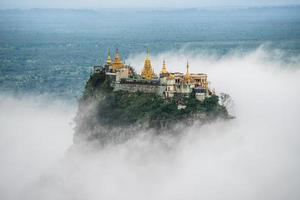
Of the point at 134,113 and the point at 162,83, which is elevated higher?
the point at 162,83

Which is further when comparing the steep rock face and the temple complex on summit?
the temple complex on summit

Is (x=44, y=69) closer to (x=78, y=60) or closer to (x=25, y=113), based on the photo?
(x=78, y=60)

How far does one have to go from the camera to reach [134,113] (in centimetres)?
4938

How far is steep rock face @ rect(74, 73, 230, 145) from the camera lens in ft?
157

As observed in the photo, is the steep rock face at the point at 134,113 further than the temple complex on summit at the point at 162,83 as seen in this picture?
No

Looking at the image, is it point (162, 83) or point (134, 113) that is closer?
point (134, 113)

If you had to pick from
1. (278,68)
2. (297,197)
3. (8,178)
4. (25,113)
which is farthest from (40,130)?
(278,68)

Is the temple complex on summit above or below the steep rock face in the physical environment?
above

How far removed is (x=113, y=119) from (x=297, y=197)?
586 inches

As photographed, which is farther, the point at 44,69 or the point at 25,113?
the point at 44,69

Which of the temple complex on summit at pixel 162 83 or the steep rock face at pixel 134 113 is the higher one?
the temple complex on summit at pixel 162 83

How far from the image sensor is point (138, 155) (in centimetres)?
5022

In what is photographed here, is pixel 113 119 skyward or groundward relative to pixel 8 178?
skyward

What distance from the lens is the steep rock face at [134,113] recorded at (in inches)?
1887
